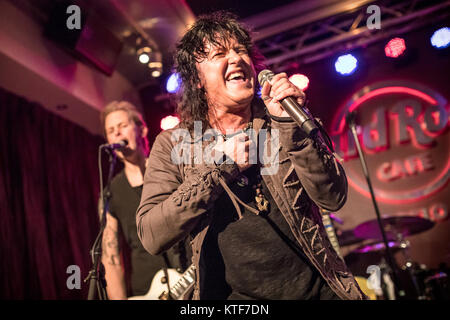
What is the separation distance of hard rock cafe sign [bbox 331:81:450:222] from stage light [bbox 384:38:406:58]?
0.49 meters

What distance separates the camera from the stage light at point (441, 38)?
5.93m

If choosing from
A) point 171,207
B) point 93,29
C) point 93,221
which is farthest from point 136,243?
point 93,29

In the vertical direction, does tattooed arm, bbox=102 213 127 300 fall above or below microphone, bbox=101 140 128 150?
below

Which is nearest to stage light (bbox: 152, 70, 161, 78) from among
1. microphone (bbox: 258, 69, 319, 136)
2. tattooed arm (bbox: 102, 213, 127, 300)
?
tattooed arm (bbox: 102, 213, 127, 300)

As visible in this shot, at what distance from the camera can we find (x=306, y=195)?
1630mm

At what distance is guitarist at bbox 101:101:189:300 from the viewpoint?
3.08 meters

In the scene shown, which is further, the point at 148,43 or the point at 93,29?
the point at 148,43

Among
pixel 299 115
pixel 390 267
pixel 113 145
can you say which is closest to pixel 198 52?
pixel 299 115

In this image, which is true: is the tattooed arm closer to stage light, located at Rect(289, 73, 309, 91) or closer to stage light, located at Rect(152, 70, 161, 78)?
stage light, located at Rect(289, 73, 309, 91)
